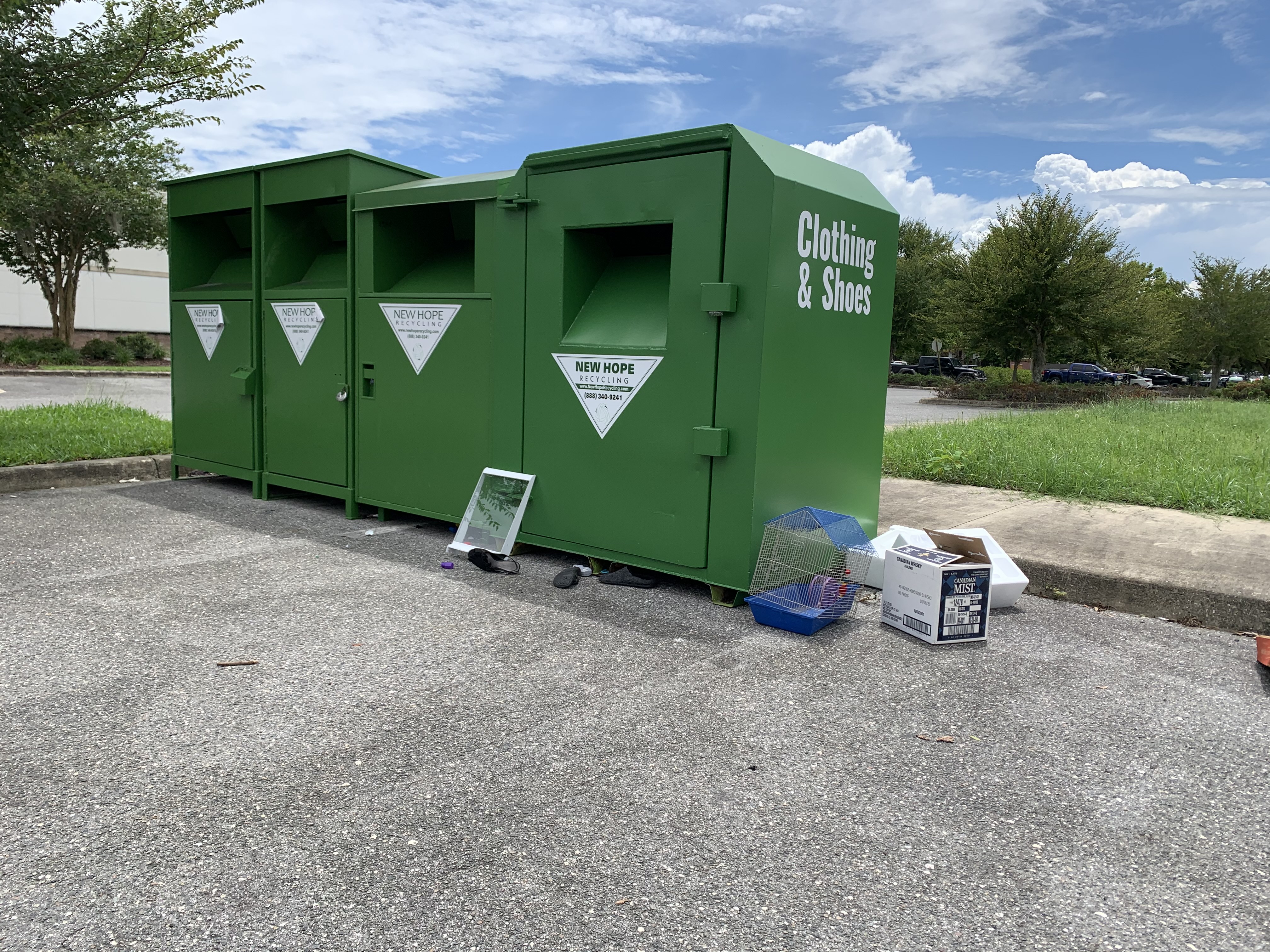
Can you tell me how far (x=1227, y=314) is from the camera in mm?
38906

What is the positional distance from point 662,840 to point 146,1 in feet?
27.9

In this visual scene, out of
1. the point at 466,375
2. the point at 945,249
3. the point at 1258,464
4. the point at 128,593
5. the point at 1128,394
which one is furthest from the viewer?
the point at 945,249

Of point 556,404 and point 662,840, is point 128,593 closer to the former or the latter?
point 556,404

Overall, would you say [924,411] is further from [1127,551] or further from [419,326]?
[419,326]

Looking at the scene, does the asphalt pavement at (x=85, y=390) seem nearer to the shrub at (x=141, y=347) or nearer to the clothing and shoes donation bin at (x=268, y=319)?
the clothing and shoes donation bin at (x=268, y=319)

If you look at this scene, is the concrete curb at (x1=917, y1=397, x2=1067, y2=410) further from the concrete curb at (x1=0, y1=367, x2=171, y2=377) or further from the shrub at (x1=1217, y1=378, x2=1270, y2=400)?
the concrete curb at (x1=0, y1=367, x2=171, y2=377)

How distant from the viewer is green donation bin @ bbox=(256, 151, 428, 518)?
6.37 meters

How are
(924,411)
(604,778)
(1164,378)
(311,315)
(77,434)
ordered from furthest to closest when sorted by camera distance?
(1164,378) → (924,411) → (77,434) → (311,315) → (604,778)

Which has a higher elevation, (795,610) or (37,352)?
(37,352)

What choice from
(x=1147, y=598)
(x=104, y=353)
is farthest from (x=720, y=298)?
(x=104, y=353)

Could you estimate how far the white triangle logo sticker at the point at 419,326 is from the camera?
5801 millimetres

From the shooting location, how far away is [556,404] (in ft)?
16.9

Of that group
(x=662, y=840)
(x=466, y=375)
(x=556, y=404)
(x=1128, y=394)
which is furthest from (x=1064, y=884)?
(x=1128, y=394)

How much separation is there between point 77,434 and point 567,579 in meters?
6.18
